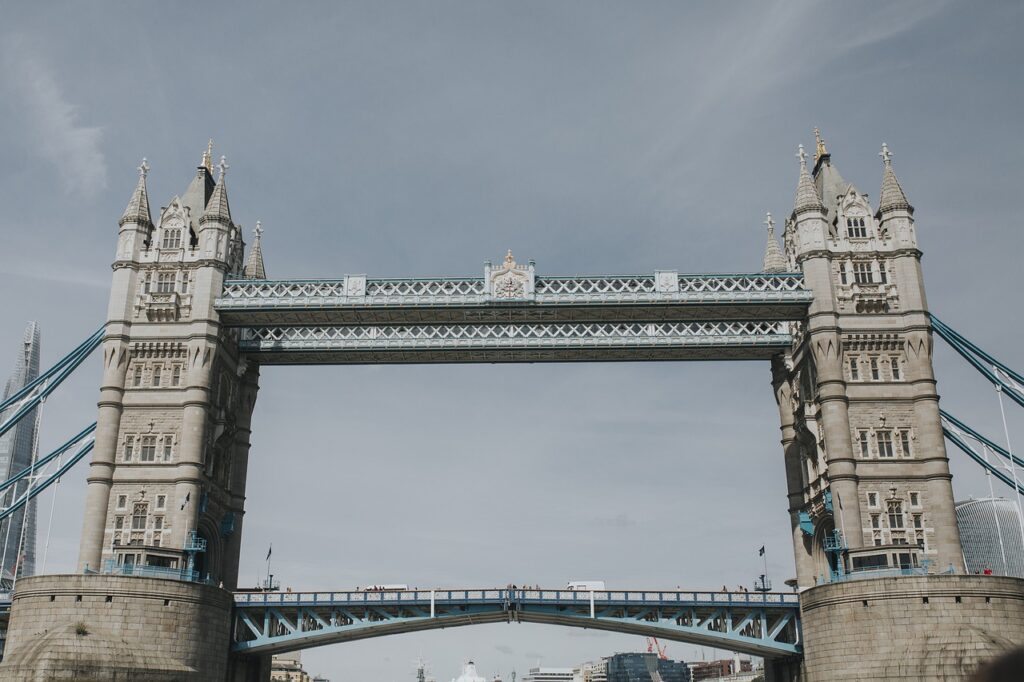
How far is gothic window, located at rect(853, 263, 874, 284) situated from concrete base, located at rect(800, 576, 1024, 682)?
19192mm

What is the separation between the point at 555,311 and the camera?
63594 millimetres

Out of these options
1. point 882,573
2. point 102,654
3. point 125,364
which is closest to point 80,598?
point 102,654

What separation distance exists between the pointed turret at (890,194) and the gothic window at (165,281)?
46.5m

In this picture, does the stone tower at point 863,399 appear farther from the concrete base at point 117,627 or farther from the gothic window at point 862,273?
the concrete base at point 117,627

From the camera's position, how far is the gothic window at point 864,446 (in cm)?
5888

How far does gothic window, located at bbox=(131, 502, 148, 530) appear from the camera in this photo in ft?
194

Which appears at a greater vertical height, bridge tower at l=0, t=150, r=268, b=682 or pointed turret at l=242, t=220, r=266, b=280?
pointed turret at l=242, t=220, r=266, b=280

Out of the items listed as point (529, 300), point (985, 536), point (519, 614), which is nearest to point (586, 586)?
point (519, 614)

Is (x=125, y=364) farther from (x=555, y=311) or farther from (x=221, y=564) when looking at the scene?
(x=555, y=311)

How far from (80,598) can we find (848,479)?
4398 centimetres

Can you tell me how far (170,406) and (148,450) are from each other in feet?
9.80

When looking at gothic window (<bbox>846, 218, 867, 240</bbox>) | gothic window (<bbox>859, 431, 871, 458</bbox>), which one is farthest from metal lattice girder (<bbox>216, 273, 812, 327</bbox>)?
gothic window (<bbox>859, 431, 871, 458</bbox>)

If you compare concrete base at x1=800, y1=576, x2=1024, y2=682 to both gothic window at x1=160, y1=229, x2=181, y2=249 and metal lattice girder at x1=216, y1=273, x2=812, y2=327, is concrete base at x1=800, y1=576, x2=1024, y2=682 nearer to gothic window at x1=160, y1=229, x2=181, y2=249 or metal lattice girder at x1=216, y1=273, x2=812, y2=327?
metal lattice girder at x1=216, y1=273, x2=812, y2=327

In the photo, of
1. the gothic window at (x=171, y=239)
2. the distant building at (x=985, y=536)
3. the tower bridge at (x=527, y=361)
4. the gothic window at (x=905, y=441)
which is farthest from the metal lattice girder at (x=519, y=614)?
the distant building at (x=985, y=536)
